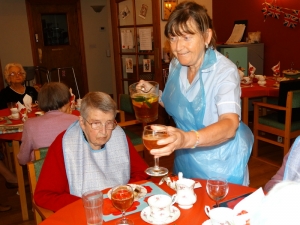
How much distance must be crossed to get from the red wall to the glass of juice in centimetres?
388

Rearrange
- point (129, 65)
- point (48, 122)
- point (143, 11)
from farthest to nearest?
point (129, 65), point (143, 11), point (48, 122)

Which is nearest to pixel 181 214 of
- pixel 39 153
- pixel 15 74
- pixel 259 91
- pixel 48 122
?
pixel 39 153

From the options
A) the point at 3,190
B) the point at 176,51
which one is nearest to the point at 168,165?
the point at 3,190

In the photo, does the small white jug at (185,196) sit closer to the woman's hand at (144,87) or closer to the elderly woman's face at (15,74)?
the woman's hand at (144,87)

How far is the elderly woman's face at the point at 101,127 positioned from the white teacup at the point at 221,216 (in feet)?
2.41

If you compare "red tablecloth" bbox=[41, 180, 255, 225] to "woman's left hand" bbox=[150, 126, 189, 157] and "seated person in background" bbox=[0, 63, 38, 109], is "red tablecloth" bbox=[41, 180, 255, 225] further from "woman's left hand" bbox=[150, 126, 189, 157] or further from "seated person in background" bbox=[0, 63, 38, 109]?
"seated person in background" bbox=[0, 63, 38, 109]

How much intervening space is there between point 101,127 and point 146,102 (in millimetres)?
277

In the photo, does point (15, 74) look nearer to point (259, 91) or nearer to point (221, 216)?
point (259, 91)

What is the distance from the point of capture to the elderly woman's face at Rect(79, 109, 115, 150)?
70.4 inches

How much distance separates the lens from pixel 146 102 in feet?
5.65

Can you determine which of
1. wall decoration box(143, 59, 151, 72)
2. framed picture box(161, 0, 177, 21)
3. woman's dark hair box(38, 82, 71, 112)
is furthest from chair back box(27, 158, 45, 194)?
framed picture box(161, 0, 177, 21)

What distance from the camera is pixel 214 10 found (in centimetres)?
614

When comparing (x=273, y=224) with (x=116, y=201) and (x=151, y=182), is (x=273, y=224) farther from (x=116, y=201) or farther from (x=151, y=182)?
(x=151, y=182)

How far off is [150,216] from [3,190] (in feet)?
8.78
